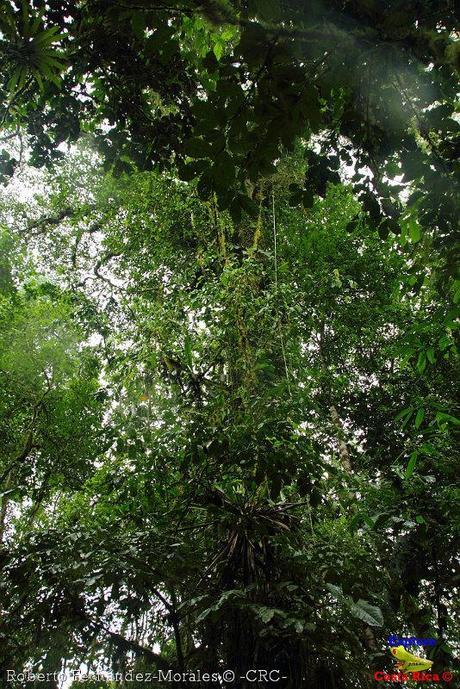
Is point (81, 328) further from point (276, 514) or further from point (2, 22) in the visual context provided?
point (2, 22)

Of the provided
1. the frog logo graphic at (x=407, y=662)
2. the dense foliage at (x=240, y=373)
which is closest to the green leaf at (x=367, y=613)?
the dense foliage at (x=240, y=373)

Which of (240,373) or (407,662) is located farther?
(240,373)

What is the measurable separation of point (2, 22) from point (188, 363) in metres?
2.29

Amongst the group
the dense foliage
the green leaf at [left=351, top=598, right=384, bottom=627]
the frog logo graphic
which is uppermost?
the dense foliage

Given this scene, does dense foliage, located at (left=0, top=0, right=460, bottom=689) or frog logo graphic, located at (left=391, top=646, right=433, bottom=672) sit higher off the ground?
dense foliage, located at (left=0, top=0, right=460, bottom=689)

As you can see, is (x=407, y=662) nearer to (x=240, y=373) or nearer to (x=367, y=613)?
(x=367, y=613)

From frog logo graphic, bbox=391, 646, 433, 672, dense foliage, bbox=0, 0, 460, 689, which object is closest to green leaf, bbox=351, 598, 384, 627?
dense foliage, bbox=0, 0, 460, 689

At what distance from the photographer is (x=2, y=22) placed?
150 centimetres

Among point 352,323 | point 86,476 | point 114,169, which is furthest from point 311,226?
point 86,476

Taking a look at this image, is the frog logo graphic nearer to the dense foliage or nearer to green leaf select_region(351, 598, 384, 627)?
the dense foliage

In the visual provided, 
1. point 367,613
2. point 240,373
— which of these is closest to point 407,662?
point 367,613

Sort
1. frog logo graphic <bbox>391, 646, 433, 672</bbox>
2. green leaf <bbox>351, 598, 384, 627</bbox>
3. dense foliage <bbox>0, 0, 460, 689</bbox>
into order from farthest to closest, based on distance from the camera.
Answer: frog logo graphic <bbox>391, 646, 433, 672</bbox>
green leaf <bbox>351, 598, 384, 627</bbox>
dense foliage <bbox>0, 0, 460, 689</bbox>

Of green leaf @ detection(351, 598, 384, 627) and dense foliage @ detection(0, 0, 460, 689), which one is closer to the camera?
dense foliage @ detection(0, 0, 460, 689)

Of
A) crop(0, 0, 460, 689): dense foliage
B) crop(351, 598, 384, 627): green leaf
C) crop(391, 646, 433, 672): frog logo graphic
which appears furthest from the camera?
crop(391, 646, 433, 672): frog logo graphic
